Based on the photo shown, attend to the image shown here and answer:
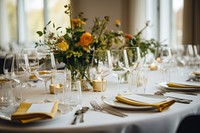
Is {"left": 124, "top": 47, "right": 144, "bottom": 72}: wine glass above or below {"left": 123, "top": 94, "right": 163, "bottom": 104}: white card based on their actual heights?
above

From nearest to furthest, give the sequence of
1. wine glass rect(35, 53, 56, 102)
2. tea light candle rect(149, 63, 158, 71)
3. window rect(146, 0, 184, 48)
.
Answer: wine glass rect(35, 53, 56, 102), tea light candle rect(149, 63, 158, 71), window rect(146, 0, 184, 48)

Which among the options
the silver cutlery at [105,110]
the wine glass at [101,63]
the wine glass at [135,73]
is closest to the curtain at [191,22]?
the wine glass at [135,73]

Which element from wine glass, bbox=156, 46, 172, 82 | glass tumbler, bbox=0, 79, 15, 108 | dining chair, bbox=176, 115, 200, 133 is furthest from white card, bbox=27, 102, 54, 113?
wine glass, bbox=156, 46, 172, 82

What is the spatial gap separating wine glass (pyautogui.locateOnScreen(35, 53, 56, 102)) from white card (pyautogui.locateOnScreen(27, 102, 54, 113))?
29cm

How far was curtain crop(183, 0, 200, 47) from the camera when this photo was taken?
4016 millimetres

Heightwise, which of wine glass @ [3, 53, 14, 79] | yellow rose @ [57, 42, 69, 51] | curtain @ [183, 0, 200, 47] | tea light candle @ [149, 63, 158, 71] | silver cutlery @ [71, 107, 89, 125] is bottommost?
silver cutlery @ [71, 107, 89, 125]

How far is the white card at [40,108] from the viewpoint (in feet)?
3.56

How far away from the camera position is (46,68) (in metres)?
1.55

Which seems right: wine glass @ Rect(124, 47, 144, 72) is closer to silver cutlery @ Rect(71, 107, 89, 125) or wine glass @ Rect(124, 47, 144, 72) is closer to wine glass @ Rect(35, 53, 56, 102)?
wine glass @ Rect(35, 53, 56, 102)

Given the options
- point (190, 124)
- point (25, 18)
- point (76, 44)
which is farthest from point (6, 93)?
point (25, 18)

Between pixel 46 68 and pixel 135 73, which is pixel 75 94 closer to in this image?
pixel 46 68

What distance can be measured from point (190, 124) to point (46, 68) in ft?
2.69

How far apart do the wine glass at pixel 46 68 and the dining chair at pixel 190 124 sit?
0.71m

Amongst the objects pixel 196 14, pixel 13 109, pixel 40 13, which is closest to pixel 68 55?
pixel 13 109
